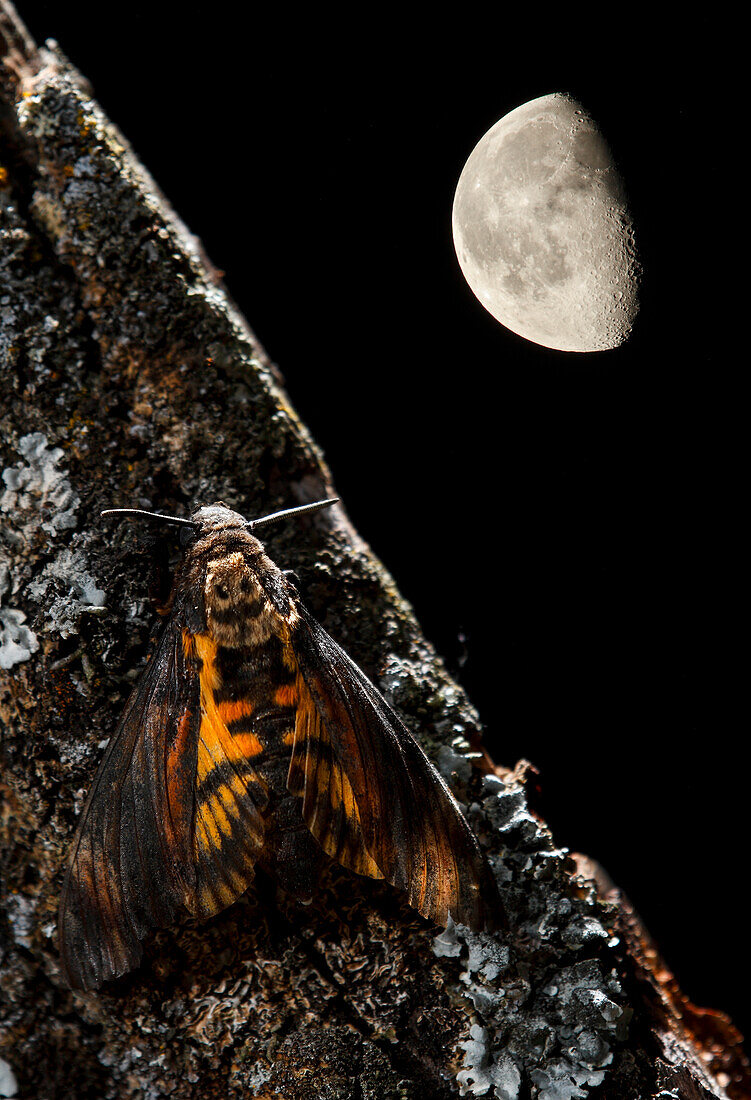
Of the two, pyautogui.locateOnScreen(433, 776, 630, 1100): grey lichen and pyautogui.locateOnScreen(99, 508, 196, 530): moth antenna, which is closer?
pyautogui.locateOnScreen(433, 776, 630, 1100): grey lichen

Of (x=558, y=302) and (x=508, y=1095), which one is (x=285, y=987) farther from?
(x=558, y=302)

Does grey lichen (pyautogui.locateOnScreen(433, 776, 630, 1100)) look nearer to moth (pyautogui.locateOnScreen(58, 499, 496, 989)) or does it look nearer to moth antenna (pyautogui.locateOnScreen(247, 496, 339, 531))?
moth (pyautogui.locateOnScreen(58, 499, 496, 989))

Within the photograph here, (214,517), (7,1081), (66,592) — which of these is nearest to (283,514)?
(214,517)

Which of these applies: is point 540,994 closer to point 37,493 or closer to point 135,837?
point 135,837

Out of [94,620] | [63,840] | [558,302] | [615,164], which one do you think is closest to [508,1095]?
[63,840]

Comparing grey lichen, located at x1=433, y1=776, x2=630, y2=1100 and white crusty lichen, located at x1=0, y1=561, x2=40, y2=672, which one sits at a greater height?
white crusty lichen, located at x1=0, y1=561, x2=40, y2=672

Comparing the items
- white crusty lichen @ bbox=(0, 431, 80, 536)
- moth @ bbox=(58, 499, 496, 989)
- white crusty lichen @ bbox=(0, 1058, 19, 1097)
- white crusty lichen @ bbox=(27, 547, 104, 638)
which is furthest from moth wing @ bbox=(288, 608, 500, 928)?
white crusty lichen @ bbox=(0, 1058, 19, 1097)

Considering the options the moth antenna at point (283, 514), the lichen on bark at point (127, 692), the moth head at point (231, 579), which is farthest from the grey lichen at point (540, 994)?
the moth antenna at point (283, 514)
